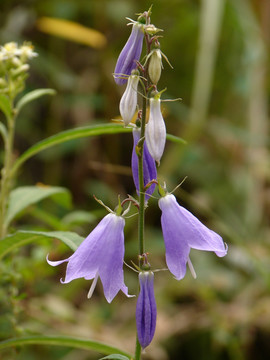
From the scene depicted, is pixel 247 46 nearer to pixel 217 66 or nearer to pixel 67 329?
pixel 217 66

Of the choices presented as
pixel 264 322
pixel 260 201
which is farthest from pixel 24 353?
pixel 260 201

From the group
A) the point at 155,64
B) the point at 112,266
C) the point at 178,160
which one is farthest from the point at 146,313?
the point at 178,160

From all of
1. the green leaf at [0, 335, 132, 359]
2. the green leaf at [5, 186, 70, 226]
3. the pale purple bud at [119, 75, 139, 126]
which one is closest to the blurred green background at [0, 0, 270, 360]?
the green leaf at [5, 186, 70, 226]

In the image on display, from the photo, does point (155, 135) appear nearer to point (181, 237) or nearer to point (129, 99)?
point (129, 99)

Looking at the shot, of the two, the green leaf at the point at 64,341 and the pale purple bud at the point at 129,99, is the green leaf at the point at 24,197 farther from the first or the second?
the pale purple bud at the point at 129,99

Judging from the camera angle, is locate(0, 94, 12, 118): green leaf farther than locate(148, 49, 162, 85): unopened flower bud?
Yes

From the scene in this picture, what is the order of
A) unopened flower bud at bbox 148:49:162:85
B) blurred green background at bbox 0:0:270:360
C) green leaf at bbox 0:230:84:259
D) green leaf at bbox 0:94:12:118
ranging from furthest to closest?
blurred green background at bbox 0:0:270:360, green leaf at bbox 0:94:12:118, green leaf at bbox 0:230:84:259, unopened flower bud at bbox 148:49:162:85

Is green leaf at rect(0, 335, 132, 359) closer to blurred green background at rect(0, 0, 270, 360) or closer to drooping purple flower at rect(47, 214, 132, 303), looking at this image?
drooping purple flower at rect(47, 214, 132, 303)
